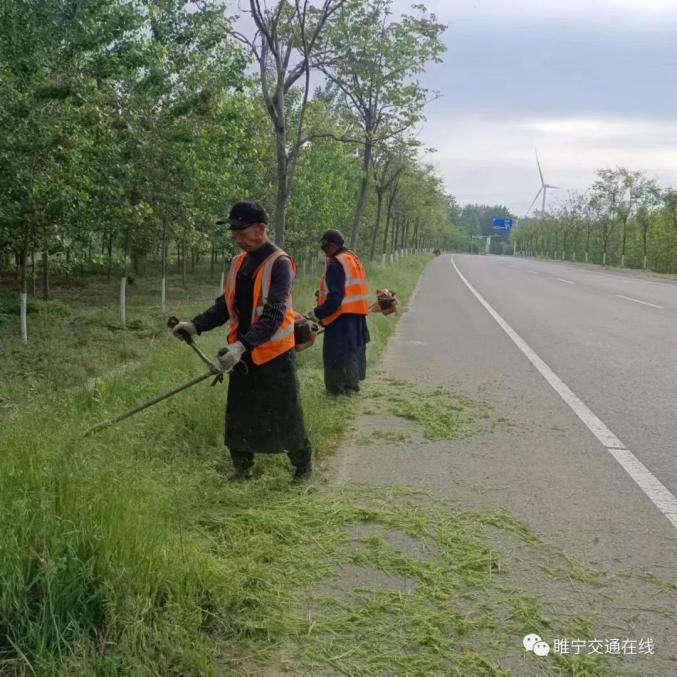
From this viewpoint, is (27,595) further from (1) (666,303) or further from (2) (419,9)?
(1) (666,303)

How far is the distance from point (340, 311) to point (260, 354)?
250 centimetres

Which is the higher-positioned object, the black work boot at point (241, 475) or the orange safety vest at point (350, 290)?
the orange safety vest at point (350, 290)

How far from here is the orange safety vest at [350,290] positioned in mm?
6621

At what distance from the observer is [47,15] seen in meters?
12.4

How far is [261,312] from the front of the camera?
4164mm

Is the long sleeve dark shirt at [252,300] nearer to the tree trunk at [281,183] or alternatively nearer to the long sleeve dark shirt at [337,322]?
the long sleeve dark shirt at [337,322]

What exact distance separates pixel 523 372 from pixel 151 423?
197 inches

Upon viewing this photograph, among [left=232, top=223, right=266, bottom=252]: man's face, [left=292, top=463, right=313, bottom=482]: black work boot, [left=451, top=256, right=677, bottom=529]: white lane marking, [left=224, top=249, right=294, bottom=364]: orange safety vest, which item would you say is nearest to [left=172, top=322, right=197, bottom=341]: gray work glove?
→ [left=224, top=249, right=294, bottom=364]: orange safety vest

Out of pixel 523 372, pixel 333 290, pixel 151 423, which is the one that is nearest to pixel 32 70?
pixel 333 290

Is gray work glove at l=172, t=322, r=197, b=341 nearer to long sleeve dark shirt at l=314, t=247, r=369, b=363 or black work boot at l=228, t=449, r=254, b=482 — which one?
black work boot at l=228, t=449, r=254, b=482

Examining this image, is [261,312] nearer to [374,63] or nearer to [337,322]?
[337,322]

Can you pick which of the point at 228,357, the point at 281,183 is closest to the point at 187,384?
the point at 228,357

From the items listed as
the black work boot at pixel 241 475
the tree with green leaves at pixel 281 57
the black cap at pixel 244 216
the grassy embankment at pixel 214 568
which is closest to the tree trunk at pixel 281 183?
the tree with green leaves at pixel 281 57

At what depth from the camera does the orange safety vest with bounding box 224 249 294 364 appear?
164 inches
